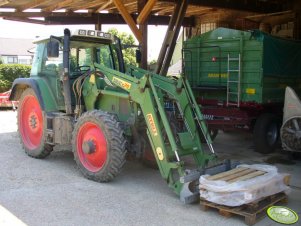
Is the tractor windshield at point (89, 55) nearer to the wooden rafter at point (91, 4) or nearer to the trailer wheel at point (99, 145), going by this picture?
the trailer wheel at point (99, 145)

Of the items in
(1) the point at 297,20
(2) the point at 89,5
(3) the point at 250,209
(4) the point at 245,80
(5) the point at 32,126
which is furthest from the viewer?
(1) the point at 297,20

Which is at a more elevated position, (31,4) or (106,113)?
(31,4)

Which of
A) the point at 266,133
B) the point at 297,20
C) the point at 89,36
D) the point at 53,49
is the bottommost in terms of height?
the point at 266,133

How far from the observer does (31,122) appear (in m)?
7.95

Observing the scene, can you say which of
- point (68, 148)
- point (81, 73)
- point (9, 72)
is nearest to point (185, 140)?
point (81, 73)

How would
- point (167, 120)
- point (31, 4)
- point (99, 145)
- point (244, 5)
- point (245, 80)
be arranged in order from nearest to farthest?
point (167, 120), point (99, 145), point (245, 80), point (31, 4), point (244, 5)

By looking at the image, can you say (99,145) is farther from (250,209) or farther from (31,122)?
(250,209)

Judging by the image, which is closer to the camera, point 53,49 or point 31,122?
point 53,49

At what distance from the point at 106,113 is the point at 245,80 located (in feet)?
12.9

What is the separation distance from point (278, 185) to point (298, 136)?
2.53 metres

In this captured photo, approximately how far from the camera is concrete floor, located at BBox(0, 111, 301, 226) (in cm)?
486

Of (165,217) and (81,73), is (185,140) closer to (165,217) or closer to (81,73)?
(165,217)

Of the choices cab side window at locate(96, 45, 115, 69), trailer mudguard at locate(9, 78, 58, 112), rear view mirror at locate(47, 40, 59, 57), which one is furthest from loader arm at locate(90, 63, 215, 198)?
trailer mudguard at locate(9, 78, 58, 112)

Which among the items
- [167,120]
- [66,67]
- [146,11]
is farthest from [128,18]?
[167,120]
